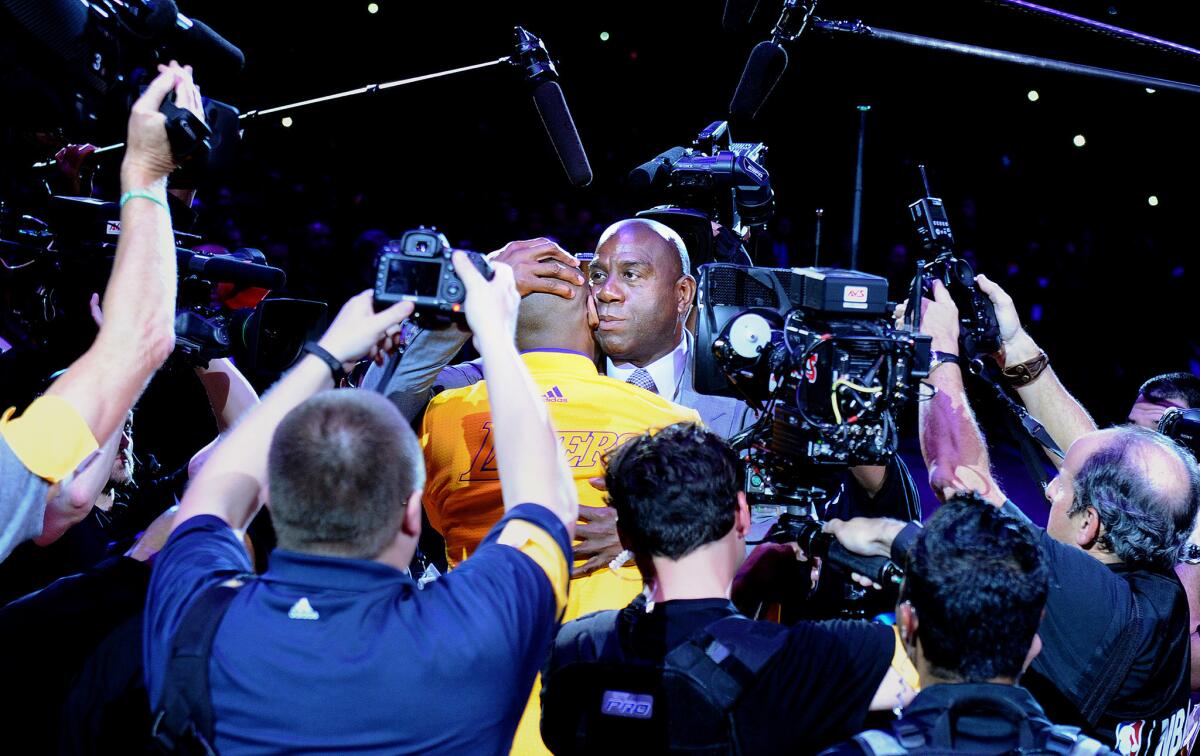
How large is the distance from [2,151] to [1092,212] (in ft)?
21.8

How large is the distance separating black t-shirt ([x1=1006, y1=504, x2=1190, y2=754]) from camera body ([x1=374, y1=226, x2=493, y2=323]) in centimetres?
135

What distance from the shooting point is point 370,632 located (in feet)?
4.93

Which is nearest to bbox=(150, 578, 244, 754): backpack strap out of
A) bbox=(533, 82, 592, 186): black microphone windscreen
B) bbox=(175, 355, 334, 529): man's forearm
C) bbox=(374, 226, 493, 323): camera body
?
bbox=(175, 355, 334, 529): man's forearm

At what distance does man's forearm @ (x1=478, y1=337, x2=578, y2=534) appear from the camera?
1.69 metres

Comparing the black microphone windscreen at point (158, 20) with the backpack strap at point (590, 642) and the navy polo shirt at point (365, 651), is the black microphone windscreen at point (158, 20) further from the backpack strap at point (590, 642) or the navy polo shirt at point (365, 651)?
the backpack strap at point (590, 642)

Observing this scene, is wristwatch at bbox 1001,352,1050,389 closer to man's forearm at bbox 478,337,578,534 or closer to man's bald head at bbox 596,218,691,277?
man's bald head at bbox 596,218,691,277

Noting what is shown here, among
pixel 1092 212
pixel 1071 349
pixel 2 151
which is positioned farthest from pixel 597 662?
pixel 1092 212

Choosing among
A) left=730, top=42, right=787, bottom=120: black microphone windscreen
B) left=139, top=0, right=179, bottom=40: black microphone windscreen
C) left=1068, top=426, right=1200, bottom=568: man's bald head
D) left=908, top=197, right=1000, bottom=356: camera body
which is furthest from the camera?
left=730, top=42, right=787, bottom=120: black microphone windscreen

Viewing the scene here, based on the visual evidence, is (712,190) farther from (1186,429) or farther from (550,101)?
(1186,429)

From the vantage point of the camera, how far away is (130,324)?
1.82m

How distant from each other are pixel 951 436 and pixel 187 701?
1.82m

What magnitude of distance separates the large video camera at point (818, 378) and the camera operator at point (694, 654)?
146 millimetres

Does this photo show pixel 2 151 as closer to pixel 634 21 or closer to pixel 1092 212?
pixel 634 21

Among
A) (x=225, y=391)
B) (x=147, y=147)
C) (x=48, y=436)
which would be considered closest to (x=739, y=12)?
(x=225, y=391)
